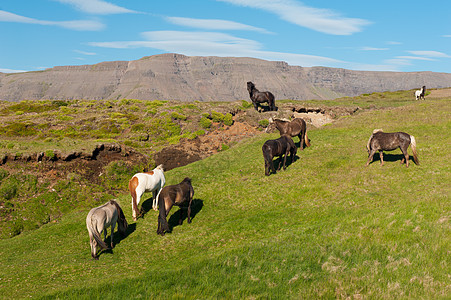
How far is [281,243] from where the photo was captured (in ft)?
44.1

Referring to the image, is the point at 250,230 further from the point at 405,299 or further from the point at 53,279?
the point at 53,279

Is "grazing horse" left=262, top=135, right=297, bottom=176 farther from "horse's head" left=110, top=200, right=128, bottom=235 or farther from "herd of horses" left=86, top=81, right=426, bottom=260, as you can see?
"horse's head" left=110, top=200, right=128, bottom=235

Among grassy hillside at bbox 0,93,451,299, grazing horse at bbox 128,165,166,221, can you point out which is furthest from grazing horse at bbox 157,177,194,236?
grazing horse at bbox 128,165,166,221

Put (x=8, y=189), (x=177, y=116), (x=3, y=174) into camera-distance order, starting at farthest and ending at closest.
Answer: (x=177, y=116), (x=3, y=174), (x=8, y=189)

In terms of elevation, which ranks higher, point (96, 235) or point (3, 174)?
point (96, 235)

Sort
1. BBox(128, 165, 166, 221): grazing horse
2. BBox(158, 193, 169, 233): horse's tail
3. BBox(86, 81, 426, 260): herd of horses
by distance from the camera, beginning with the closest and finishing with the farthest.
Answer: BBox(86, 81, 426, 260): herd of horses < BBox(158, 193, 169, 233): horse's tail < BBox(128, 165, 166, 221): grazing horse

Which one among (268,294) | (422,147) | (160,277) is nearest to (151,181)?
(160,277)

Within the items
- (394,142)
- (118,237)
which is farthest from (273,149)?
(118,237)

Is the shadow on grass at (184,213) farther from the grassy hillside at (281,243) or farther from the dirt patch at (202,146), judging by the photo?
the dirt patch at (202,146)

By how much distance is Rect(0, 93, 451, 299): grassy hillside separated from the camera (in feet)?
34.2

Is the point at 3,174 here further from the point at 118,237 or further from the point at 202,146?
the point at 202,146

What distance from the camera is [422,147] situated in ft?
87.8

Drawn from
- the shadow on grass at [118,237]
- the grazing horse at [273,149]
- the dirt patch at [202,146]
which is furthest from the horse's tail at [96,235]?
the dirt patch at [202,146]

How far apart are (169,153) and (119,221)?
2335 centimetres
